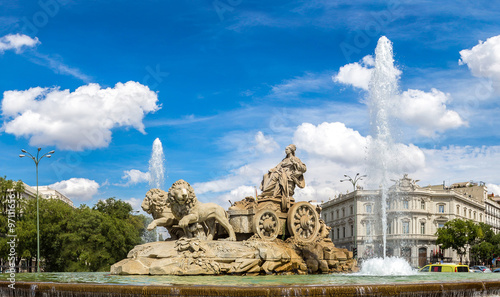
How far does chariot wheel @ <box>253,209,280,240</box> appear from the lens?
16953mm

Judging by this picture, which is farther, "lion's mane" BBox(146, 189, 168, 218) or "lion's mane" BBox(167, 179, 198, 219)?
"lion's mane" BBox(146, 189, 168, 218)

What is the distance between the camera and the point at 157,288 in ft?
32.1

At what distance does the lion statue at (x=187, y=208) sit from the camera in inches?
601

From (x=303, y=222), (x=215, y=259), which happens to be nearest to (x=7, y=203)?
(x=303, y=222)

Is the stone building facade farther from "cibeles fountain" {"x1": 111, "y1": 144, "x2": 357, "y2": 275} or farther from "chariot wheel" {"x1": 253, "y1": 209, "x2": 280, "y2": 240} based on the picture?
"chariot wheel" {"x1": 253, "y1": 209, "x2": 280, "y2": 240}

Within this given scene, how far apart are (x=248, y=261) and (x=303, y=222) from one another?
3662mm

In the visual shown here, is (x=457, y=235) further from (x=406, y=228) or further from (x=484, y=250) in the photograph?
(x=406, y=228)

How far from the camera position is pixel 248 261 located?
14.6 m

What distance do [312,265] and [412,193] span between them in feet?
250

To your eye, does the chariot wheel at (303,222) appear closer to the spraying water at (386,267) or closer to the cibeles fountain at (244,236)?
the cibeles fountain at (244,236)

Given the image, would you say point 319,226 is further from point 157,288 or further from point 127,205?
point 127,205

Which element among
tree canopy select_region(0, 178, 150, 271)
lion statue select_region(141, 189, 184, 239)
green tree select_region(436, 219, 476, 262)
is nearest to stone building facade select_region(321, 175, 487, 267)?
green tree select_region(436, 219, 476, 262)

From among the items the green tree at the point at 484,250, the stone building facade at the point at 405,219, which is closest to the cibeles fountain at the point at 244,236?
the green tree at the point at 484,250

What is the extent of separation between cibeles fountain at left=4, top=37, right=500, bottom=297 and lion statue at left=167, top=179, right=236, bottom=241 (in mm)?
30
